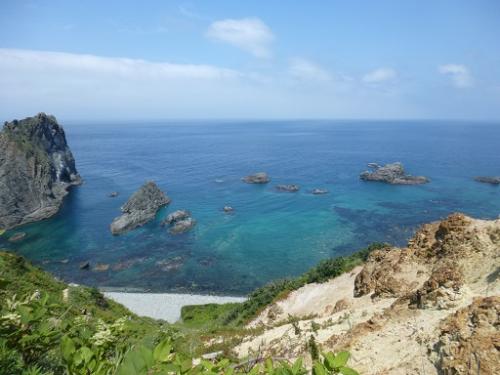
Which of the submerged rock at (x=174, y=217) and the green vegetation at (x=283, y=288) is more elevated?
the green vegetation at (x=283, y=288)

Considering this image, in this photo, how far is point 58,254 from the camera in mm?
56906

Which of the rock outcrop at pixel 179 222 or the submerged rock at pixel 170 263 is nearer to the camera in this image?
the submerged rock at pixel 170 263

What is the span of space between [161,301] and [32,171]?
2522 inches

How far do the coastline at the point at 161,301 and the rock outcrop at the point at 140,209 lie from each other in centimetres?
2299

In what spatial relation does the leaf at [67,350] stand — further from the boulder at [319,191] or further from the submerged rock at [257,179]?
the submerged rock at [257,179]

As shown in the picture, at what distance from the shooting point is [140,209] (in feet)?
239

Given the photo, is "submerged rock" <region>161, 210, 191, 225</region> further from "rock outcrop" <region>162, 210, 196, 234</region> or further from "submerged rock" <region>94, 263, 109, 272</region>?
"submerged rock" <region>94, 263, 109, 272</region>

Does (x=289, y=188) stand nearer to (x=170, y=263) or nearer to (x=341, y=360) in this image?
(x=170, y=263)

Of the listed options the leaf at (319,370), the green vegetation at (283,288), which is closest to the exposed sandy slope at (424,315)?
the green vegetation at (283,288)

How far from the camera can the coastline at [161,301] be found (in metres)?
39.9

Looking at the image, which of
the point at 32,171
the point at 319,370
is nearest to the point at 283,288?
the point at 319,370

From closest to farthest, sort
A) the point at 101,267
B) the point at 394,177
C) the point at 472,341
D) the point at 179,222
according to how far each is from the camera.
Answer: the point at 472,341, the point at 101,267, the point at 179,222, the point at 394,177

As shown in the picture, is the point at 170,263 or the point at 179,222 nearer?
the point at 170,263

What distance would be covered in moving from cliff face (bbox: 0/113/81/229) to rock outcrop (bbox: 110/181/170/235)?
21046 millimetres
